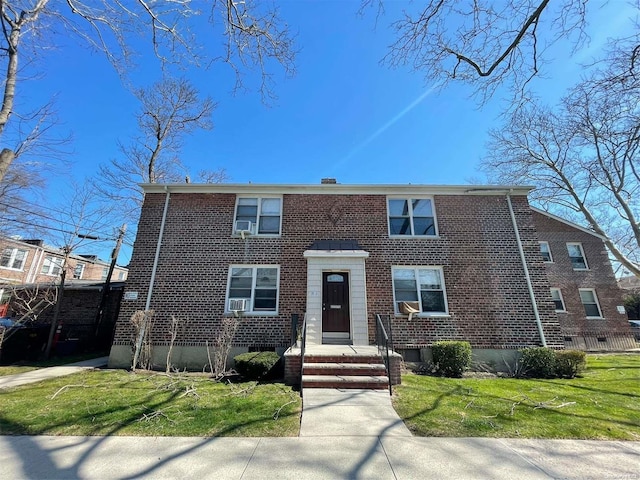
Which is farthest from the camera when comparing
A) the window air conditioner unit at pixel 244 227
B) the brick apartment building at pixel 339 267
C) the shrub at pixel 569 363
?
the window air conditioner unit at pixel 244 227

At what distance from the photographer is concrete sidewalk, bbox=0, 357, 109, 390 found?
674 centimetres

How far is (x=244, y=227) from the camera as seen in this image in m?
9.62

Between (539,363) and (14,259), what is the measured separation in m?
35.3

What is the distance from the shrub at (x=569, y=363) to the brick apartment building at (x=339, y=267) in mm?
603

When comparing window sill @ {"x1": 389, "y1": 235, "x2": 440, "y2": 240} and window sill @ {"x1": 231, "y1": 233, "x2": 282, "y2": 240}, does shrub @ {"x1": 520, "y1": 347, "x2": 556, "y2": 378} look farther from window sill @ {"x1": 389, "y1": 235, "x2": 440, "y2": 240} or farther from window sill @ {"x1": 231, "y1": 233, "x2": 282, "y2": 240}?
window sill @ {"x1": 231, "y1": 233, "x2": 282, "y2": 240}

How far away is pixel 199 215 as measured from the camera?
9859 mm

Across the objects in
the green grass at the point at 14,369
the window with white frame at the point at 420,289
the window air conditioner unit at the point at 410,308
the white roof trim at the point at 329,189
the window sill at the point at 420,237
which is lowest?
the green grass at the point at 14,369

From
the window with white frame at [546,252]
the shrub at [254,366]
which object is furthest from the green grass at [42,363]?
the window with white frame at [546,252]

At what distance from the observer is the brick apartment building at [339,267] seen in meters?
8.59

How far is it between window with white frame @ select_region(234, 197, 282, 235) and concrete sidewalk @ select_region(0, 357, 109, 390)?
645 cm

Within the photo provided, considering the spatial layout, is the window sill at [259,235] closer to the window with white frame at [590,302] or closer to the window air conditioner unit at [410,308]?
the window air conditioner unit at [410,308]

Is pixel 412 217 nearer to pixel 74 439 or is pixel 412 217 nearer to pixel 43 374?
pixel 74 439

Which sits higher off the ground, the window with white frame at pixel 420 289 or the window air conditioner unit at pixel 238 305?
the window with white frame at pixel 420 289

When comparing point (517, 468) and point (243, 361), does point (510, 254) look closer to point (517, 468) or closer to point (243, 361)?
point (517, 468)
